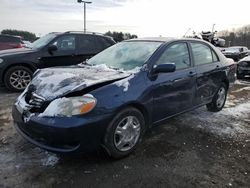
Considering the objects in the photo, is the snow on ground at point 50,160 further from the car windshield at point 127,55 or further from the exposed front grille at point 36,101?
the car windshield at point 127,55

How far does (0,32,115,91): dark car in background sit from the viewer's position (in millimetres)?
7258

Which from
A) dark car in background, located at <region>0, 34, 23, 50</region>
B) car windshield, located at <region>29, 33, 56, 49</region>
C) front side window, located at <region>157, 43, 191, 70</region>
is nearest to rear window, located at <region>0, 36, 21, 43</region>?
dark car in background, located at <region>0, 34, 23, 50</region>

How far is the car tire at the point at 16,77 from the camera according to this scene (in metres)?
7.25

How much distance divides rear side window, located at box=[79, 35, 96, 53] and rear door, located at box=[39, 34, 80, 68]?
0.61 ft

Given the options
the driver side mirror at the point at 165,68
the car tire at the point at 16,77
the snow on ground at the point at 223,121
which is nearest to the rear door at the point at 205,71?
the snow on ground at the point at 223,121

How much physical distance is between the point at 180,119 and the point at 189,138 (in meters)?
0.89

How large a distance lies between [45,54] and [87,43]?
1362 mm

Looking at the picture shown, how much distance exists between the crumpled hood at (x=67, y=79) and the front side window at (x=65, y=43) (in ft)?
12.7

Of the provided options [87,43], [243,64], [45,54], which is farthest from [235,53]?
[45,54]

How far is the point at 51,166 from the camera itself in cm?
342

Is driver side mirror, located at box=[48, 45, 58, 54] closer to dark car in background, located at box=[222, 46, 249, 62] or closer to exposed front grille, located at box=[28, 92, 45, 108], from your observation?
exposed front grille, located at box=[28, 92, 45, 108]

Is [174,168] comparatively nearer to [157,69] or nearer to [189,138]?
[189,138]

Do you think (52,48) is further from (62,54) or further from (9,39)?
(9,39)

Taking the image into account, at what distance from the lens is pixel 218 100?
5809 mm
